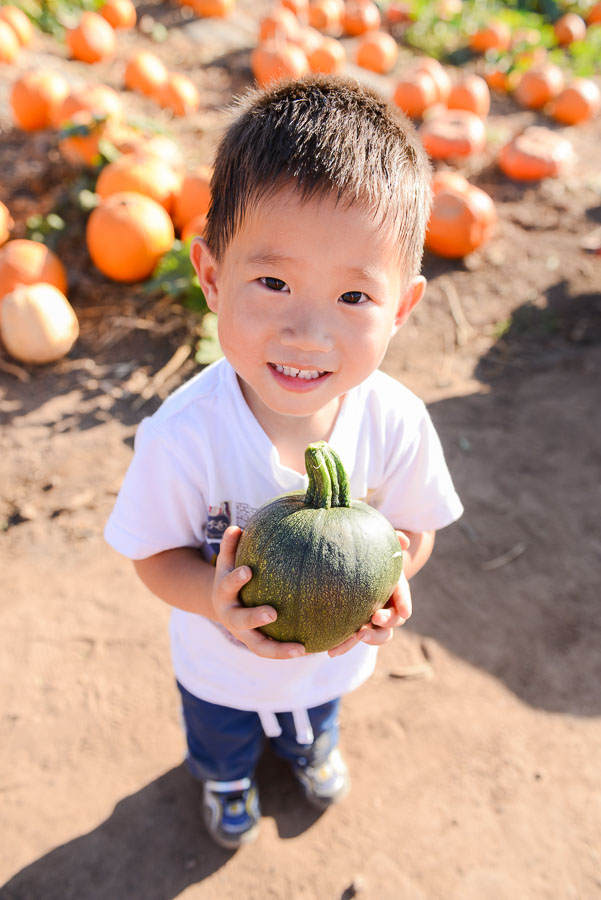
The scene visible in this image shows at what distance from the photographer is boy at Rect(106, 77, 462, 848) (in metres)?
1.66

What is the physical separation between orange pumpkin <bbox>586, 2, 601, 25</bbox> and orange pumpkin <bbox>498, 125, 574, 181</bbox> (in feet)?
19.4

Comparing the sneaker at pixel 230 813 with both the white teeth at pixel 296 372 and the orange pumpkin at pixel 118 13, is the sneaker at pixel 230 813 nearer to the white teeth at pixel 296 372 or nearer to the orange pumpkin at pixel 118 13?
the white teeth at pixel 296 372

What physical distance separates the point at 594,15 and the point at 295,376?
13.1 meters

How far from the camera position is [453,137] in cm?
743

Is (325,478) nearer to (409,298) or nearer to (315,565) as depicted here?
(315,565)

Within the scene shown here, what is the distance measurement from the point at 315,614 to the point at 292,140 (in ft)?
3.76

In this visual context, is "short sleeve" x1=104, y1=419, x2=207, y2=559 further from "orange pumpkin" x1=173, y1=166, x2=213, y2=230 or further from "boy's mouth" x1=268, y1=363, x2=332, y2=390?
"orange pumpkin" x1=173, y1=166, x2=213, y2=230

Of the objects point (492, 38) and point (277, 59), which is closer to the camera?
point (277, 59)

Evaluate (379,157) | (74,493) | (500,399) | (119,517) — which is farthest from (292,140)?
(500,399)

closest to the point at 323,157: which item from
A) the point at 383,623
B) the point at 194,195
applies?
the point at 383,623

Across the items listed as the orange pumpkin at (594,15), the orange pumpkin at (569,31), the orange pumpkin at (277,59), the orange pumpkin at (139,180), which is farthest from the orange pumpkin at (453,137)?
the orange pumpkin at (594,15)

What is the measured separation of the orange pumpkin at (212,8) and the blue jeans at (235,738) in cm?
1024

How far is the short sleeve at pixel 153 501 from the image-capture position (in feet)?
6.64

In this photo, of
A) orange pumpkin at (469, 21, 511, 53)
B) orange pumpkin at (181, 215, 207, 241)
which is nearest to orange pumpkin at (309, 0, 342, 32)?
orange pumpkin at (469, 21, 511, 53)
